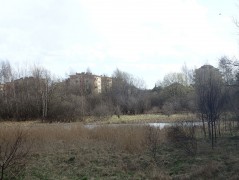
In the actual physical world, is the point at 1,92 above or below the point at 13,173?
above

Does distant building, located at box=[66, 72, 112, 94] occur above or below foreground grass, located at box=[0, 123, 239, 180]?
above

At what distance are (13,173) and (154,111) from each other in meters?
52.2

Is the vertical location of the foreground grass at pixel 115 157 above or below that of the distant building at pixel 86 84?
below

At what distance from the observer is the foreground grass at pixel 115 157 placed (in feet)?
35.0

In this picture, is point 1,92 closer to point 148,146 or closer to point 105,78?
point 105,78

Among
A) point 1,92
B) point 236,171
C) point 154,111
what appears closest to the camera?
point 236,171

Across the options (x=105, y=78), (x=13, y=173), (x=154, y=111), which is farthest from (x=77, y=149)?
(x=105, y=78)

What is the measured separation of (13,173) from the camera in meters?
10.7

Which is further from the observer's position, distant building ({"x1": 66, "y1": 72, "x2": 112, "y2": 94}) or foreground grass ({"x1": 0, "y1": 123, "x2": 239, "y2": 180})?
distant building ({"x1": 66, "y1": 72, "x2": 112, "y2": 94})

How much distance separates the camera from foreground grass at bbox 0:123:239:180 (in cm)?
1067

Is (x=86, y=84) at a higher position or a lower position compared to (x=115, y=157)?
higher

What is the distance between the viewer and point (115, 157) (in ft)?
44.9

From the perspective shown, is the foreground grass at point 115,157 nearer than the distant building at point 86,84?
Yes

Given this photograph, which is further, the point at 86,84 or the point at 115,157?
the point at 86,84
